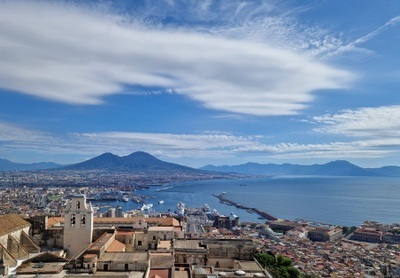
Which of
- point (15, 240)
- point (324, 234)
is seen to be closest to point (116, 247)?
point (15, 240)

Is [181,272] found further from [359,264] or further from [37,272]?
[359,264]

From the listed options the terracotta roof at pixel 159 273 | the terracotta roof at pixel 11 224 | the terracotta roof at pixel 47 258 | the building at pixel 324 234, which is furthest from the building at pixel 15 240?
the building at pixel 324 234

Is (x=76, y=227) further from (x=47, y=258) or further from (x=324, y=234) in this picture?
(x=324, y=234)

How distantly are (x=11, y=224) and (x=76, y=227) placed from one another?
3.88 m

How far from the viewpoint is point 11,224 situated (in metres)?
21.2

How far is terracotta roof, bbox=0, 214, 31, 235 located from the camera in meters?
19.9

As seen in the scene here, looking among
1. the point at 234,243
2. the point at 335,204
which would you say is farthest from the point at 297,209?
the point at 234,243

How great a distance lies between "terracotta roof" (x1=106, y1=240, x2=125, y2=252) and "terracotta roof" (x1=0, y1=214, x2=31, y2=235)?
5610mm

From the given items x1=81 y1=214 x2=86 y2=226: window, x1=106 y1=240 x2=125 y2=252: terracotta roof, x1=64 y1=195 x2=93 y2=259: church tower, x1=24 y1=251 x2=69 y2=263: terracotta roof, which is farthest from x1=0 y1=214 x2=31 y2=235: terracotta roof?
x1=106 y1=240 x2=125 y2=252: terracotta roof

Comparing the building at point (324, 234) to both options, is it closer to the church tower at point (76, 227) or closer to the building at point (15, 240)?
the church tower at point (76, 227)

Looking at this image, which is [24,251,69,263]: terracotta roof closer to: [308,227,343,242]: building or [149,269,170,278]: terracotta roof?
[149,269,170,278]: terracotta roof

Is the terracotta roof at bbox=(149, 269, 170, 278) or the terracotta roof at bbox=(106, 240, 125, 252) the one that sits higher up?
the terracotta roof at bbox=(106, 240, 125, 252)

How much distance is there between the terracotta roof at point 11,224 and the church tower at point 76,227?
9.61 ft

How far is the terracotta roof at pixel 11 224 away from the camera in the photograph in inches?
783
